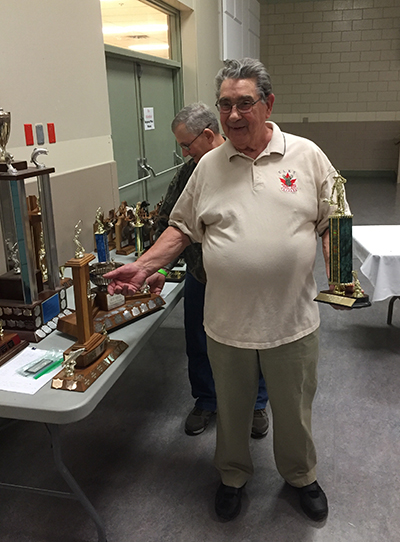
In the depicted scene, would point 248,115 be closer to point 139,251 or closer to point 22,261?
point 22,261

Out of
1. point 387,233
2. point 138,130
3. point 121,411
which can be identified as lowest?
point 121,411

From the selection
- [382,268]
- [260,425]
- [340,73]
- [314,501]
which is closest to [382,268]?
[382,268]

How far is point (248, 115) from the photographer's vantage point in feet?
5.09

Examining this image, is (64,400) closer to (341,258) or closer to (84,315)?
(84,315)

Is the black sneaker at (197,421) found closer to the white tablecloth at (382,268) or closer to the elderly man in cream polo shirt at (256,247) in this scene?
the elderly man in cream polo shirt at (256,247)

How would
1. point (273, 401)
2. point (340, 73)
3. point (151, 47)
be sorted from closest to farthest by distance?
point (273, 401)
point (151, 47)
point (340, 73)

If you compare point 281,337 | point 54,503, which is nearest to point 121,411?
point 54,503

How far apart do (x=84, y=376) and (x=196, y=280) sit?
3.14ft

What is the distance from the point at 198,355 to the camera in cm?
249

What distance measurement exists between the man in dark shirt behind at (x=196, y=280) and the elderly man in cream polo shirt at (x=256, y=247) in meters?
0.42

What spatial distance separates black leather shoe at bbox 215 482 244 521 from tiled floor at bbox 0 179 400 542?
38 mm

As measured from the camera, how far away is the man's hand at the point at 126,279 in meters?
1.71

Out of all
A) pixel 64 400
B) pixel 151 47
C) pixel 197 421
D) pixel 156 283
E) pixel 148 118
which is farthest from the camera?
pixel 151 47

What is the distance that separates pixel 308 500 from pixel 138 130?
340 cm
